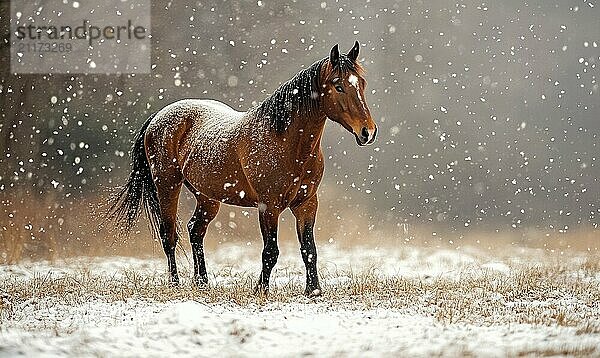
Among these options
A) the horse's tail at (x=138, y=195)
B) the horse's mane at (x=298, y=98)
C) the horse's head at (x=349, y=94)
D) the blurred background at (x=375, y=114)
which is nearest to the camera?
the horse's head at (x=349, y=94)

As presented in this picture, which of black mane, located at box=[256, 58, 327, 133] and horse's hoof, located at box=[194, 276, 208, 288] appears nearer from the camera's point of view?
black mane, located at box=[256, 58, 327, 133]

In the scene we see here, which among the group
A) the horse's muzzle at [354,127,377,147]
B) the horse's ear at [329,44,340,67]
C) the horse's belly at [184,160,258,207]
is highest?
the horse's ear at [329,44,340,67]

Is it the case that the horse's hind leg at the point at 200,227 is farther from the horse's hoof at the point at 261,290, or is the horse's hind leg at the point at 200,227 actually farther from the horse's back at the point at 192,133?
the horse's hoof at the point at 261,290

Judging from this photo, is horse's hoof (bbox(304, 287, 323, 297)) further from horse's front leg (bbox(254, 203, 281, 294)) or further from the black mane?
the black mane

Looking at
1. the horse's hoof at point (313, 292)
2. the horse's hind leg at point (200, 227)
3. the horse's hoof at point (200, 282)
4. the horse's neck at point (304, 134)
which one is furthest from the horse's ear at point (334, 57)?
the horse's hoof at point (200, 282)

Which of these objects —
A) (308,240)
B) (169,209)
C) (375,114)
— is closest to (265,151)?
(308,240)

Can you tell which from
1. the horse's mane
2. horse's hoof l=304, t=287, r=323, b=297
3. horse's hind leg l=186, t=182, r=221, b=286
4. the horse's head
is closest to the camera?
the horse's head

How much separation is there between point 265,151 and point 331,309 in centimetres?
86

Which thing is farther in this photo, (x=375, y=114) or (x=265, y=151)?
(x=375, y=114)

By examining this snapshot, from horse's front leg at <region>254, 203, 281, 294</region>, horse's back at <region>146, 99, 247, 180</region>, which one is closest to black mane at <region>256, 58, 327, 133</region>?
horse's back at <region>146, 99, 247, 180</region>

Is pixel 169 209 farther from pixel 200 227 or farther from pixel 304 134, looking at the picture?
pixel 304 134

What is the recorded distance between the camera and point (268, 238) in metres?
3.74

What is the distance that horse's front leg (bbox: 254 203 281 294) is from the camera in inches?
146

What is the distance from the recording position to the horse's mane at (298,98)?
12.1 feet
